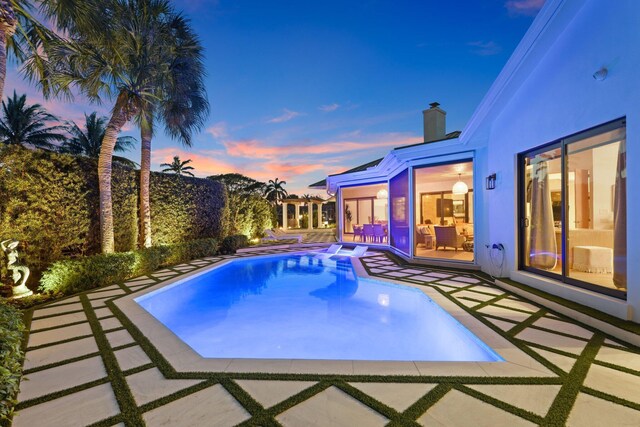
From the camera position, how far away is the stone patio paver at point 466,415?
1904mm

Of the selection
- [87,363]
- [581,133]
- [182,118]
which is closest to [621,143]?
[581,133]

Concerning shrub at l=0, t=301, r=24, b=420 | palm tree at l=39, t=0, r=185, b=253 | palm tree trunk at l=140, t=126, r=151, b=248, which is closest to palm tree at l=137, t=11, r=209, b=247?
palm tree trunk at l=140, t=126, r=151, b=248

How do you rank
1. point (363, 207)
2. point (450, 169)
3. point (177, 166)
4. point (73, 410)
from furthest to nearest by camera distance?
point (177, 166)
point (363, 207)
point (450, 169)
point (73, 410)

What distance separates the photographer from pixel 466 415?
1984 mm

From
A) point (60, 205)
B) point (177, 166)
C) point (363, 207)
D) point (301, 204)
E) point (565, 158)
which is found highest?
point (177, 166)

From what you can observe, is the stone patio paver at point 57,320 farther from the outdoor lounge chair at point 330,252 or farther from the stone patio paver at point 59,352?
the outdoor lounge chair at point 330,252

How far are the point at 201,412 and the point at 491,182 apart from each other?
7.24 meters

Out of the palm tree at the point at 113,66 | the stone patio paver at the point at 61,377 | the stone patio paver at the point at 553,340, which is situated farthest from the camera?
the palm tree at the point at 113,66

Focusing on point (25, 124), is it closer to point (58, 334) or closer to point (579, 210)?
point (58, 334)

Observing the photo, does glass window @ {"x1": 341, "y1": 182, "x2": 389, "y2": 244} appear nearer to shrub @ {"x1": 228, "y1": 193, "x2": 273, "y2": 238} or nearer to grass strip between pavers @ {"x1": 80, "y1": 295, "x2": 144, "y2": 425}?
shrub @ {"x1": 228, "y1": 193, "x2": 273, "y2": 238}

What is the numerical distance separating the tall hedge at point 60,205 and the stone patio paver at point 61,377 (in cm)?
397

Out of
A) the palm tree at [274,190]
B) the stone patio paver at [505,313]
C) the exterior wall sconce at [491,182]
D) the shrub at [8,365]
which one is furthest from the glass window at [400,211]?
the palm tree at [274,190]

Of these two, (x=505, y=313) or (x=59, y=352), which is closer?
(x=59, y=352)

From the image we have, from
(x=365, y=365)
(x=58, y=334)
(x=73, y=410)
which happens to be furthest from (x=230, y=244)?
(x=365, y=365)
